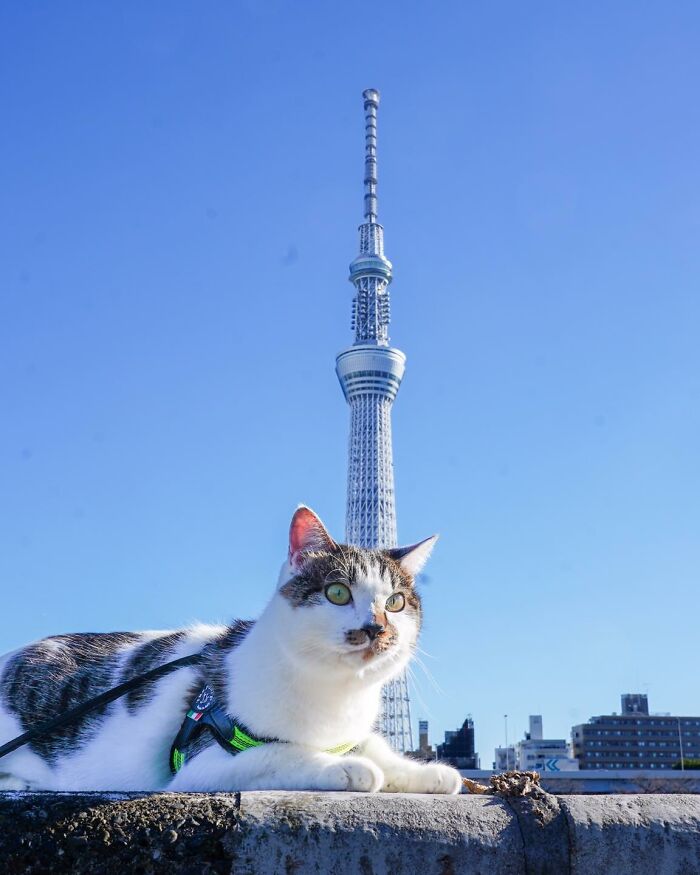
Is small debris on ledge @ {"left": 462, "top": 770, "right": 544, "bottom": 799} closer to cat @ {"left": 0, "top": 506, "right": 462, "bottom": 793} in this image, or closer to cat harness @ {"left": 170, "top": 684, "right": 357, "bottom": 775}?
cat @ {"left": 0, "top": 506, "right": 462, "bottom": 793}

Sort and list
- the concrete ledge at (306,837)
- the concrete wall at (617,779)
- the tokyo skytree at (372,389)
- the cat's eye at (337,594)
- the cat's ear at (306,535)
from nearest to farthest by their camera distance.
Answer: the concrete ledge at (306,837)
the cat's eye at (337,594)
the cat's ear at (306,535)
the concrete wall at (617,779)
the tokyo skytree at (372,389)

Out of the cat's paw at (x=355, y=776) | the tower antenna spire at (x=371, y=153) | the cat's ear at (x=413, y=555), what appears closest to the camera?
the cat's paw at (x=355, y=776)

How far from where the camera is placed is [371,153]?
105 m

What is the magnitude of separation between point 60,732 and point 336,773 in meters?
1.17

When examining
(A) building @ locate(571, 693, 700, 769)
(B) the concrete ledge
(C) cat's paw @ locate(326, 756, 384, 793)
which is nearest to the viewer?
(B) the concrete ledge

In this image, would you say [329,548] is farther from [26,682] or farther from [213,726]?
[26,682]

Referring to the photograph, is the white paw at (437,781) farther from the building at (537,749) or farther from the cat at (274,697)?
the building at (537,749)

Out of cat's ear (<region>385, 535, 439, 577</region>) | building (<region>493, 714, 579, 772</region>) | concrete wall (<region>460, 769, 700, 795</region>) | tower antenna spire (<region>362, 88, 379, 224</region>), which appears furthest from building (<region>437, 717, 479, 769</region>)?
cat's ear (<region>385, 535, 439, 577</region>)

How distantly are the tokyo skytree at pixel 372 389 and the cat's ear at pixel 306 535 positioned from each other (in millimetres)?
77376

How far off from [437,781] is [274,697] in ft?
1.68

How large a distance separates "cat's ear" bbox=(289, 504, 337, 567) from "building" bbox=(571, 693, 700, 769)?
374 ft

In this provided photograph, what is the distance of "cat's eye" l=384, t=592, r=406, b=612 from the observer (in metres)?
2.90

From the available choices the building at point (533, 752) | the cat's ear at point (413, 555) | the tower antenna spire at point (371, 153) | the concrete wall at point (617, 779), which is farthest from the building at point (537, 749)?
the cat's ear at point (413, 555)

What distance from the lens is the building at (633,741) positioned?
109438mm
